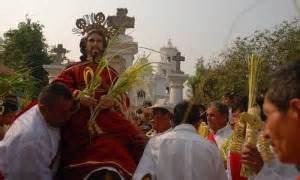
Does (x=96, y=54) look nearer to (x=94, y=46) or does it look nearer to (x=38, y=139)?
(x=94, y=46)

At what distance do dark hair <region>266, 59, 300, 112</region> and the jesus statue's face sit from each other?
12.7ft

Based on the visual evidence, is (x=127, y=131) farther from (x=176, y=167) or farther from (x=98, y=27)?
(x=98, y=27)

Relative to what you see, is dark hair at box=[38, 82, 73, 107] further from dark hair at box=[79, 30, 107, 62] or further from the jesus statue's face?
dark hair at box=[79, 30, 107, 62]

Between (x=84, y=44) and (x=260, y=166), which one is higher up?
(x=84, y=44)

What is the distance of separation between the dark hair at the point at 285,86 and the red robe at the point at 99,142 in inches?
125

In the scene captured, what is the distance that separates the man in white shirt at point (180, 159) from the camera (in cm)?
497

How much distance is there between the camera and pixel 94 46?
5934mm

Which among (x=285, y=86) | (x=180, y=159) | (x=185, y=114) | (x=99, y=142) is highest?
(x=285, y=86)

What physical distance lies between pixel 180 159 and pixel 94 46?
5.57ft

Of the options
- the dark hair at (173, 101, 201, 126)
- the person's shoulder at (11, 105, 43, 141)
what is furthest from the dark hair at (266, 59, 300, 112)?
the dark hair at (173, 101, 201, 126)

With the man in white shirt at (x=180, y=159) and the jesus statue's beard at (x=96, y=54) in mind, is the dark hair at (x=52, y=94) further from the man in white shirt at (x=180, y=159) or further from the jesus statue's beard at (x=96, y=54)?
the jesus statue's beard at (x=96, y=54)

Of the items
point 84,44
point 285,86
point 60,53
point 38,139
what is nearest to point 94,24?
point 84,44

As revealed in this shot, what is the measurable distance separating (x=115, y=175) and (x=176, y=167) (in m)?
0.59

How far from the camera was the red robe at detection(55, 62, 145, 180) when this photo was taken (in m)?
5.18
